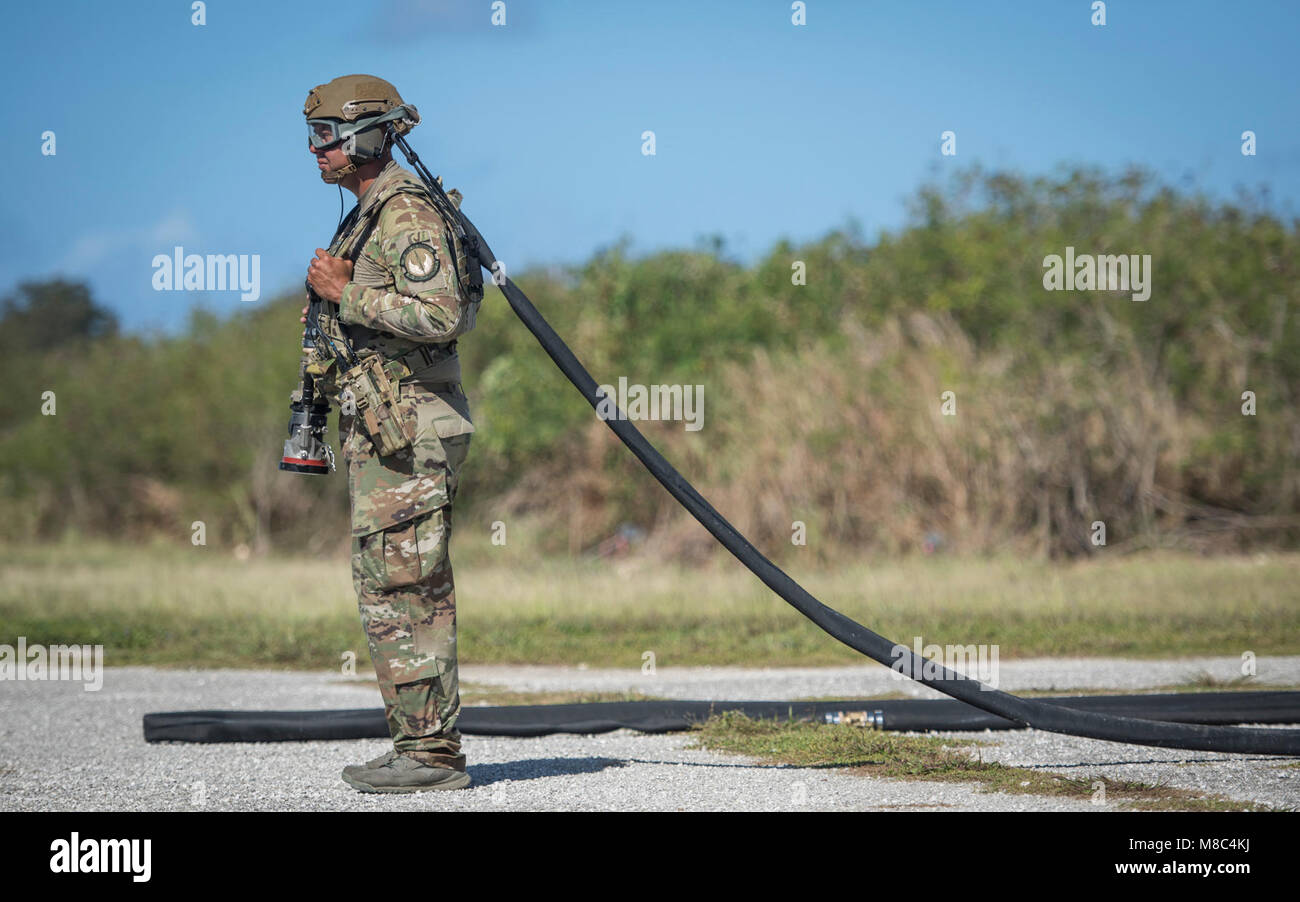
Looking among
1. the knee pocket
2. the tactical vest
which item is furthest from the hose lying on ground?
the tactical vest

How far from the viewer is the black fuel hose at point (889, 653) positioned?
5629 mm

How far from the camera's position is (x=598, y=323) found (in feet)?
70.8

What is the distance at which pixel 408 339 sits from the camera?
5586 millimetres

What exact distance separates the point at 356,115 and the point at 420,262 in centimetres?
70

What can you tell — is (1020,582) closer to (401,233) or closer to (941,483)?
(941,483)

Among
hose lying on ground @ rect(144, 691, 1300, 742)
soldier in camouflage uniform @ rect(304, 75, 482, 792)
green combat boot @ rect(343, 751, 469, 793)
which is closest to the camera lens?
soldier in camouflage uniform @ rect(304, 75, 482, 792)

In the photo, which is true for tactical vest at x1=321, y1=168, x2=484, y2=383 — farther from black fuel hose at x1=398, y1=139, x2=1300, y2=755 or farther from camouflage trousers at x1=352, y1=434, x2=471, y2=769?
camouflage trousers at x1=352, y1=434, x2=471, y2=769

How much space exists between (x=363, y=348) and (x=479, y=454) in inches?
623

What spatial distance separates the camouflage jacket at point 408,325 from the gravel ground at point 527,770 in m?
1.25

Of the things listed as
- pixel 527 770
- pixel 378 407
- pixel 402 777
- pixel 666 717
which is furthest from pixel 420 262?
pixel 666 717

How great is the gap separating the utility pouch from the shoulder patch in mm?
401

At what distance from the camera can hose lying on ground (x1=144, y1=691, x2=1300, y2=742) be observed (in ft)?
23.5
